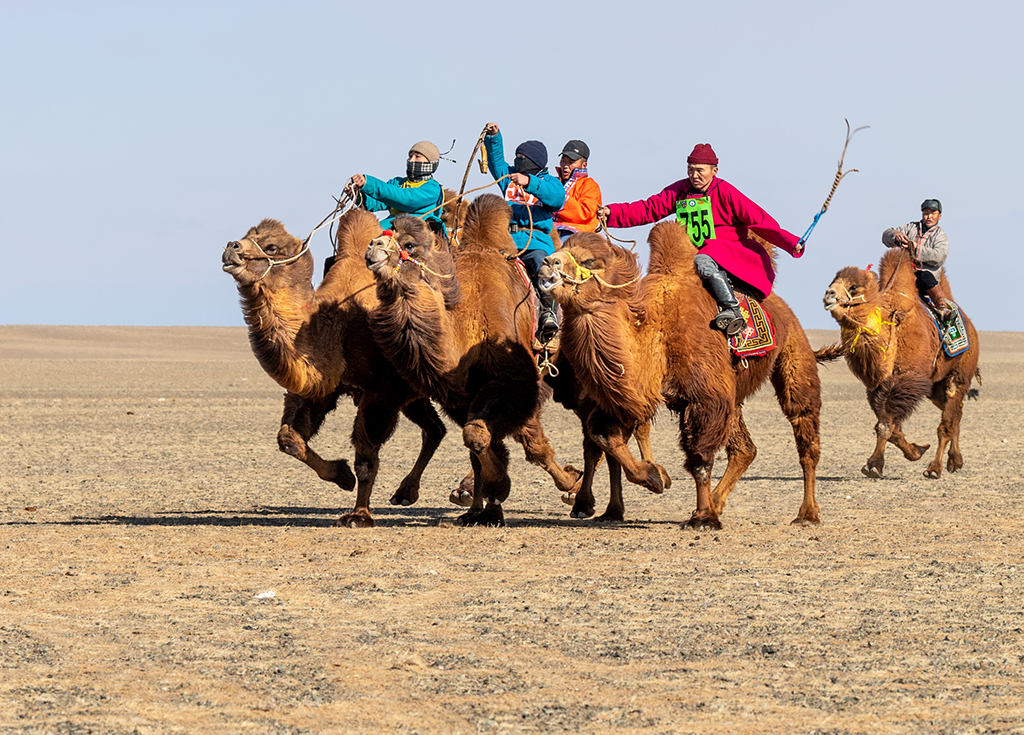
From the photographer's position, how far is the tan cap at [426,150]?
10617 millimetres

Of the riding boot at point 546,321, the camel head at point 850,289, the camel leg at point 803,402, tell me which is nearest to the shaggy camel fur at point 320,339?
the riding boot at point 546,321

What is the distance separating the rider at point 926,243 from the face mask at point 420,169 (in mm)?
6092

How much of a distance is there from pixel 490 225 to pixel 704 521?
240 cm

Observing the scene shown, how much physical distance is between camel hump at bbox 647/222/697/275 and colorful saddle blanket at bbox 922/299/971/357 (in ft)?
20.3

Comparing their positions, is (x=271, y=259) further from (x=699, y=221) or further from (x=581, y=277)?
(x=699, y=221)

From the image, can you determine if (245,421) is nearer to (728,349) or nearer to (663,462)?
(663,462)

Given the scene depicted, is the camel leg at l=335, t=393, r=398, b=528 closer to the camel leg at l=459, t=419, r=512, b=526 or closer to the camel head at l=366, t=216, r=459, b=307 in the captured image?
the camel leg at l=459, t=419, r=512, b=526

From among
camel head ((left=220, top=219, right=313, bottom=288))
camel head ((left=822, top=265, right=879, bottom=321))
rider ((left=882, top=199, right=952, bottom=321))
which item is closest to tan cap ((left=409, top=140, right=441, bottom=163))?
camel head ((left=220, top=219, right=313, bottom=288))

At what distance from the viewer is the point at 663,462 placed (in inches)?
672

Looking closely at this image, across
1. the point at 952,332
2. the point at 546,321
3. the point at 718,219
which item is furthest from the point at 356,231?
the point at 952,332

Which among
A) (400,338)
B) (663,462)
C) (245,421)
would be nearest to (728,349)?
(400,338)

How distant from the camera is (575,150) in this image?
11.0m

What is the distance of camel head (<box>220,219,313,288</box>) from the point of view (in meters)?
9.30

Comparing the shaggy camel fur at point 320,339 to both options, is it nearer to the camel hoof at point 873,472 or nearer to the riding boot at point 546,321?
the riding boot at point 546,321
